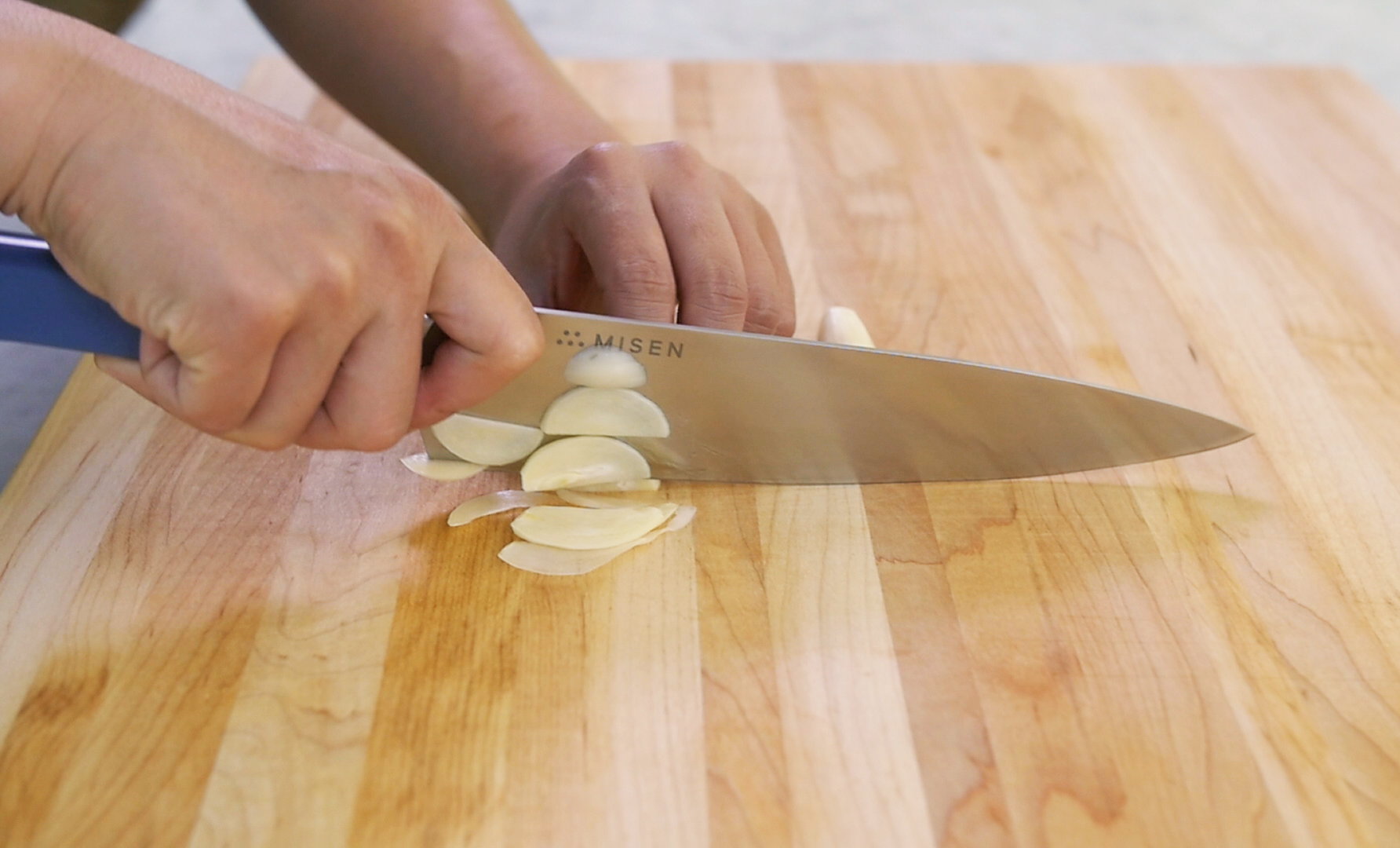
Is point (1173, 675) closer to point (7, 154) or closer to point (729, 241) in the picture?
point (729, 241)

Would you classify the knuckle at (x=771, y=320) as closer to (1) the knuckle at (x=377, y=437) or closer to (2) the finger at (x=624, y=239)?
(2) the finger at (x=624, y=239)

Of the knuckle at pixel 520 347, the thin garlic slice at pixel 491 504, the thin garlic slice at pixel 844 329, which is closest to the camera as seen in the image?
the knuckle at pixel 520 347

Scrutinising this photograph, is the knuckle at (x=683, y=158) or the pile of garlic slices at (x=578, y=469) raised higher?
the knuckle at (x=683, y=158)

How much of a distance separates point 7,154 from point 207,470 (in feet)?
1.00

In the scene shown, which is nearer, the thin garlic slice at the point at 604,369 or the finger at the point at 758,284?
the thin garlic slice at the point at 604,369

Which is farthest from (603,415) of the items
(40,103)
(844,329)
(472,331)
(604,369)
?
(40,103)

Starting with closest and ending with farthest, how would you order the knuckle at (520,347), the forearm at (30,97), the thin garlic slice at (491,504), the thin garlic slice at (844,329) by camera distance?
the forearm at (30,97)
the knuckle at (520,347)
the thin garlic slice at (491,504)
the thin garlic slice at (844,329)

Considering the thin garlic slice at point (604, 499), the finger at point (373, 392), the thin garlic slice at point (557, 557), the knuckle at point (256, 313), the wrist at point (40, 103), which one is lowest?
the thin garlic slice at point (604, 499)

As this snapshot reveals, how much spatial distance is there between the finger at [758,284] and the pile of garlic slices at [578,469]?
0.13m

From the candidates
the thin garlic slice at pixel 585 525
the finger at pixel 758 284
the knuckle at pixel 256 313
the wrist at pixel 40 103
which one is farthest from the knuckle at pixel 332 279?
the finger at pixel 758 284

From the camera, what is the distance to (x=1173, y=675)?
2.33 feet

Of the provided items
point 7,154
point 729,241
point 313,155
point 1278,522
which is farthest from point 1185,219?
point 7,154

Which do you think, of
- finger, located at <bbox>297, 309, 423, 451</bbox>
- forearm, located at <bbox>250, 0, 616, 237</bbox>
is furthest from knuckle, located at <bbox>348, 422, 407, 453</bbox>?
forearm, located at <bbox>250, 0, 616, 237</bbox>

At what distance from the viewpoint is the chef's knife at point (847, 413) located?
766 mm
